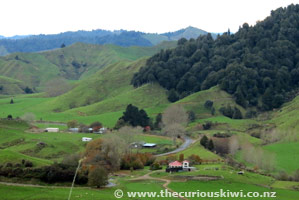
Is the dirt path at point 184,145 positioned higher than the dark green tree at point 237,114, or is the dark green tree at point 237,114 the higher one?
the dark green tree at point 237,114

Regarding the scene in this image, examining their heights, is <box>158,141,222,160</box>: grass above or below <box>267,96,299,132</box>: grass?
below

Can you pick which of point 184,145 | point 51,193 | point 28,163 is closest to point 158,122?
point 184,145

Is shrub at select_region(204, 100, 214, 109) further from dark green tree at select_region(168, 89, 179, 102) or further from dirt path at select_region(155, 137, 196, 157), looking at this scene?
dirt path at select_region(155, 137, 196, 157)

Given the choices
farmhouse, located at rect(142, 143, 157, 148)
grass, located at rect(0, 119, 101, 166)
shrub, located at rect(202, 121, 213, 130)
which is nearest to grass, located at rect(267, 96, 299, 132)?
shrub, located at rect(202, 121, 213, 130)

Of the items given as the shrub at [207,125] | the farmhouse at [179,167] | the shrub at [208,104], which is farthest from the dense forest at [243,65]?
the farmhouse at [179,167]

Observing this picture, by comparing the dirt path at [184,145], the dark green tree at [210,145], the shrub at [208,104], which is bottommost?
the dirt path at [184,145]

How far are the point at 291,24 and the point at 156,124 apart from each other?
264 ft

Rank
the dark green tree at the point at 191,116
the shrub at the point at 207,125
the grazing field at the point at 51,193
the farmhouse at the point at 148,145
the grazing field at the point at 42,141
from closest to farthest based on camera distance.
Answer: the grazing field at the point at 51,193
the grazing field at the point at 42,141
the farmhouse at the point at 148,145
the shrub at the point at 207,125
the dark green tree at the point at 191,116

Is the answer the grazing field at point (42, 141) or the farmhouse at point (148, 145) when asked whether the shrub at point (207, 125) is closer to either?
the grazing field at point (42, 141)

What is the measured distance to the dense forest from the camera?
148750 mm

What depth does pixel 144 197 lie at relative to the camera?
168ft

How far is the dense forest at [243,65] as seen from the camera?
14875 cm

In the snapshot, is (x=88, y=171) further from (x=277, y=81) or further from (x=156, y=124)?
(x=277, y=81)

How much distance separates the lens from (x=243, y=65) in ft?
511
